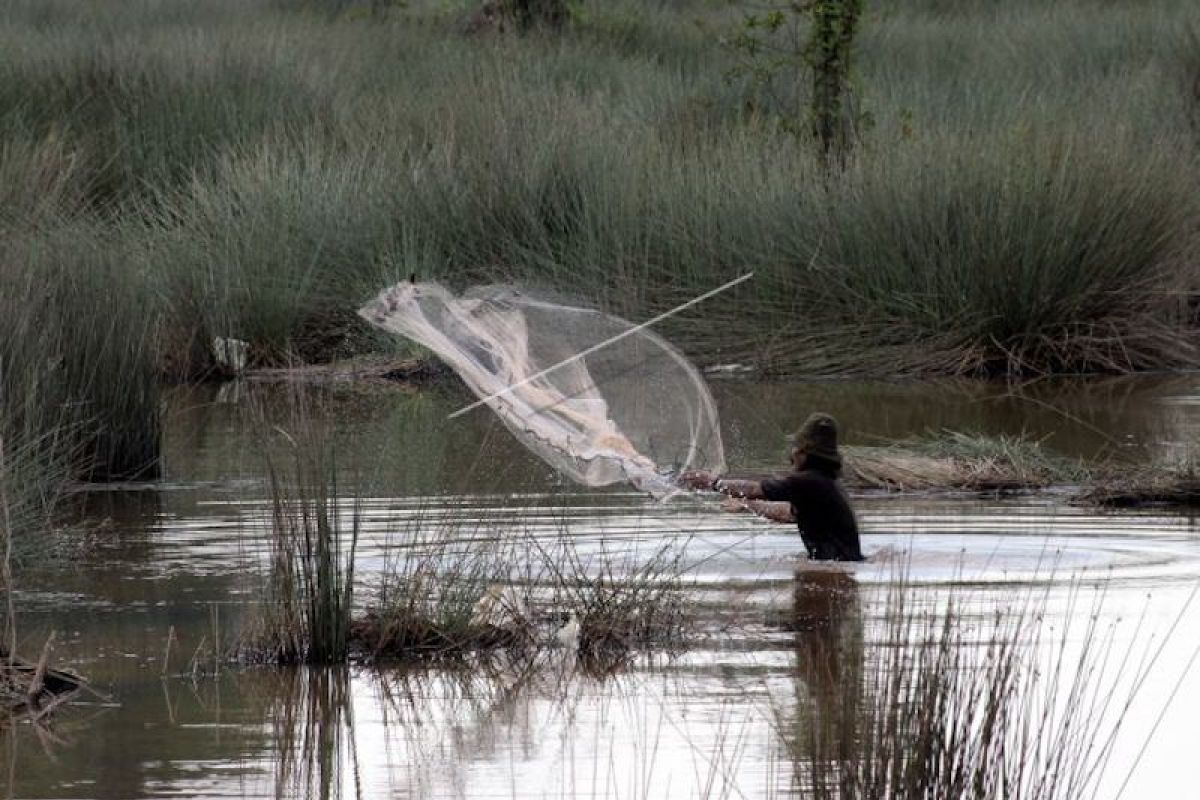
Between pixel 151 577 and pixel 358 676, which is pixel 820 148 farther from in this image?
pixel 358 676

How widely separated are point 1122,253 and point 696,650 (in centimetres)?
1095

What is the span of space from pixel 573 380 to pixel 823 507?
4.08ft

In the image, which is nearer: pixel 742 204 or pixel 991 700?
pixel 991 700

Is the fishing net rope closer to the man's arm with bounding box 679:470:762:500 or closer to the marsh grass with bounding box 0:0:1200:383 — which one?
the man's arm with bounding box 679:470:762:500

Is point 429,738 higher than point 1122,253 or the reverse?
the reverse

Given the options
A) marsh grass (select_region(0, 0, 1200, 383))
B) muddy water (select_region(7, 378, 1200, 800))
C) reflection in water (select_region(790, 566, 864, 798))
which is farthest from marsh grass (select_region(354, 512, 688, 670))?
marsh grass (select_region(0, 0, 1200, 383))

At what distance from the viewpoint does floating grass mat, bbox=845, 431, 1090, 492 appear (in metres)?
13.4

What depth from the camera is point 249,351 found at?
790 inches

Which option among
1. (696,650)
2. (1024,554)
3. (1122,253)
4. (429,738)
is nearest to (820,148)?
(1122,253)

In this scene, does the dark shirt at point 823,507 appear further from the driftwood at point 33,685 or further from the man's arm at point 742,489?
the driftwood at point 33,685

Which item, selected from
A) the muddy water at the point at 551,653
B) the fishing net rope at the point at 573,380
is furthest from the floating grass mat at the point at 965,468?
the fishing net rope at the point at 573,380

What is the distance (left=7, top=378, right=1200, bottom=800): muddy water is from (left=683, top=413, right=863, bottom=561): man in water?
18 centimetres

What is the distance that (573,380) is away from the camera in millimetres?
10766

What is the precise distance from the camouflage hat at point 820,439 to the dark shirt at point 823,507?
3.4 inches
